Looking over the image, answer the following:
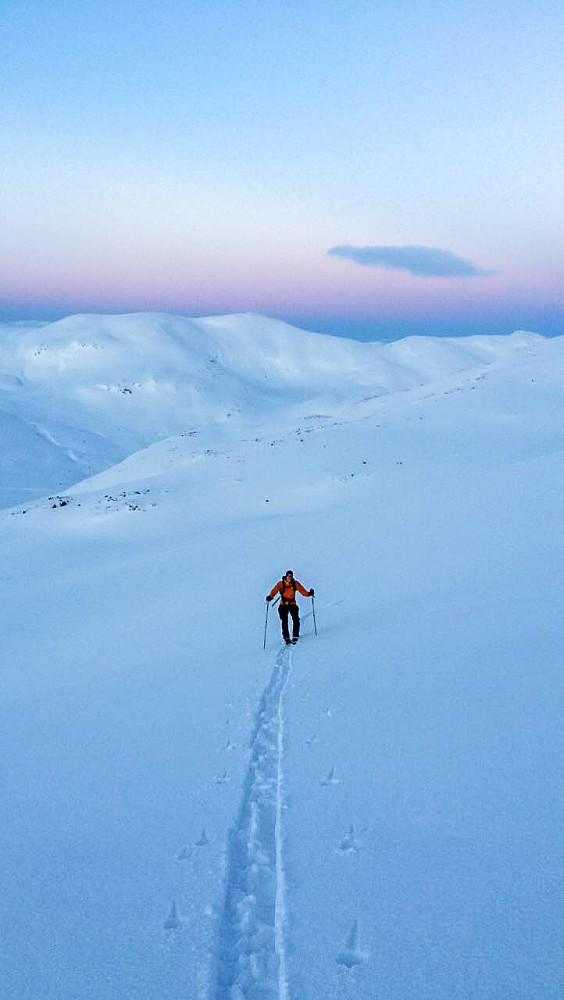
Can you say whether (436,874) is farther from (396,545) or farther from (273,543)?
(273,543)

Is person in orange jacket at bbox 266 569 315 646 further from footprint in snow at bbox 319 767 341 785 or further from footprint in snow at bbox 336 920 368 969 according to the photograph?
footprint in snow at bbox 336 920 368 969

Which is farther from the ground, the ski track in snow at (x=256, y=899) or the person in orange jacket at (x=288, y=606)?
the person in orange jacket at (x=288, y=606)

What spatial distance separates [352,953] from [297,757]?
251 centimetres

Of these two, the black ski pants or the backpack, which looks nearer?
the black ski pants

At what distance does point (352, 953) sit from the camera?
3.35m

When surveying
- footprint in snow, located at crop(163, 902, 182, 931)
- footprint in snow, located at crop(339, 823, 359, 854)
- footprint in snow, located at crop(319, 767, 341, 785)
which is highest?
footprint in snow, located at crop(319, 767, 341, 785)

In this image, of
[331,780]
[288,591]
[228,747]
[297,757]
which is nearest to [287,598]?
[288,591]

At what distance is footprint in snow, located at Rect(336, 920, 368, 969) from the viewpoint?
329cm

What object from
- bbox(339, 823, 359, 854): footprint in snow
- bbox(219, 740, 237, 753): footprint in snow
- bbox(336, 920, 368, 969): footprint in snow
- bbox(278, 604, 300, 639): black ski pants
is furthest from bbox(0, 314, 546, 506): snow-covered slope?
bbox(336, 920, 368, 969): footprint in snow

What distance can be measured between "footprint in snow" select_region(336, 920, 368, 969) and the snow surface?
1 centimetres

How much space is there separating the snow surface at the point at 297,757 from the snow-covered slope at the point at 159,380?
35918mm

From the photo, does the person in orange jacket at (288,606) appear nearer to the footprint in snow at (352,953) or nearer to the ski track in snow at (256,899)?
the ski track in snow at (256,899)

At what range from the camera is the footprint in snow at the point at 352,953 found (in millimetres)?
3293

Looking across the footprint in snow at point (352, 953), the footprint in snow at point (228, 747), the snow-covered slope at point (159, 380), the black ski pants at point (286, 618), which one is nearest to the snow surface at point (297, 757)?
the footprint in snow at point (352, 953)
